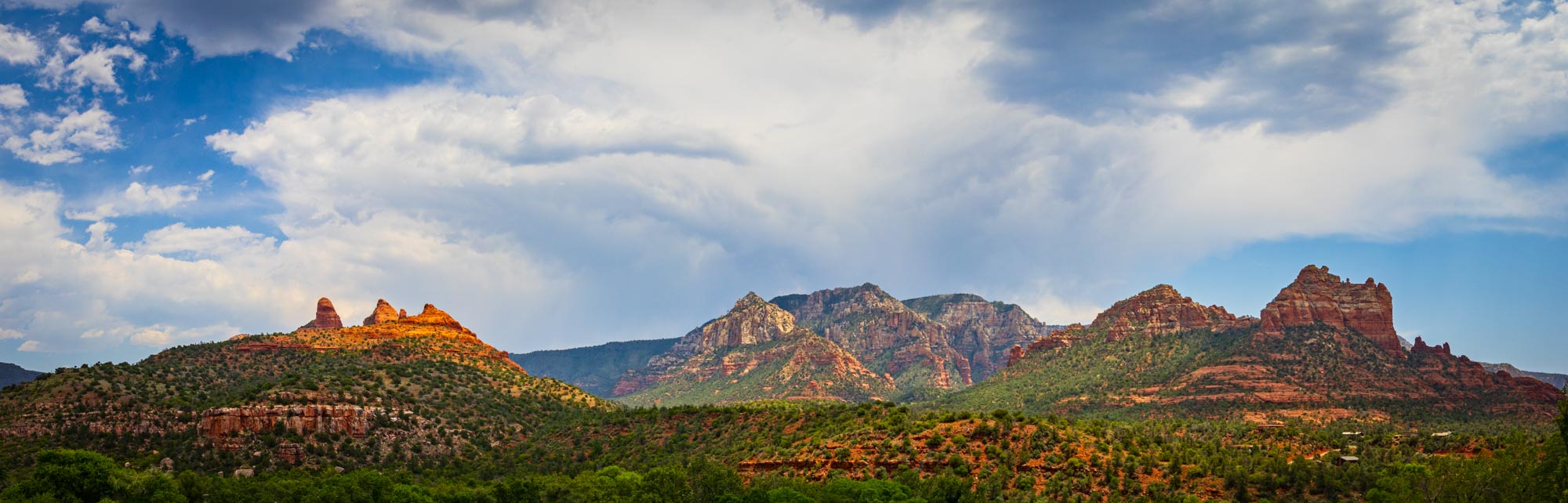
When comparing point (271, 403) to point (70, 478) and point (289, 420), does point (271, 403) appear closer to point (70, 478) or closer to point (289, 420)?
point (289, 420)

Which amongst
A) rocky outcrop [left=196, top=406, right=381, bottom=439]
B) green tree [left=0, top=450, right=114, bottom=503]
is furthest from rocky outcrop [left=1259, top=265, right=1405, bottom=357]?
green tree [left=0, top=450, right=114, bottom=503]

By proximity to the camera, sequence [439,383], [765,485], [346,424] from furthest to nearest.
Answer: [439,383] < [346,424] < [765,485]

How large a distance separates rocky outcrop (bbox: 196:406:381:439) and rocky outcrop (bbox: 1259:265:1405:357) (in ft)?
517

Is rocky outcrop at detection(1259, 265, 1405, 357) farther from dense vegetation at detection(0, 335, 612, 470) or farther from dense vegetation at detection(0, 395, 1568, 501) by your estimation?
dense vegetation at detection(0, 335, 612, 470)

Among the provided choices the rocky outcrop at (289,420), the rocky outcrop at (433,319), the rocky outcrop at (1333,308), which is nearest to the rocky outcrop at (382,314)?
the rocky outcrop at (433,319)

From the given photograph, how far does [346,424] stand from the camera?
113 metres

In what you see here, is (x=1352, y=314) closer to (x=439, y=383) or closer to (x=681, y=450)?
(x=681, y=450)

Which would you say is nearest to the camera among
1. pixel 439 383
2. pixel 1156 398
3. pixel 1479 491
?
pixel 1479 491

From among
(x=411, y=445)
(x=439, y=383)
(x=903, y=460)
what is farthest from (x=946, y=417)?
(x=439, y=383)

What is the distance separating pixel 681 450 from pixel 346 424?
39.0 meters

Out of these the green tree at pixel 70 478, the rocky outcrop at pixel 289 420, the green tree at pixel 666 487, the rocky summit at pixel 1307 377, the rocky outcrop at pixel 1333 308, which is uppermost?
the rocky outcrop at pixel 1333 308

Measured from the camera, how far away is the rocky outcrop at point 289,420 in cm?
10512

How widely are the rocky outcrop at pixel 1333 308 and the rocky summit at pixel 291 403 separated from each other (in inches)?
5071

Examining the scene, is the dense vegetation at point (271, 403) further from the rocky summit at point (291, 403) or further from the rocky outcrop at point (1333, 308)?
the rocky outcrop at point (1333, 308)
